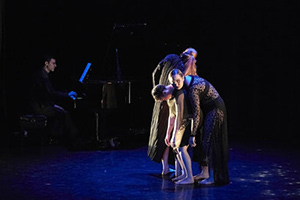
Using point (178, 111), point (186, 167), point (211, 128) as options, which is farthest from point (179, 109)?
point (186, 167)

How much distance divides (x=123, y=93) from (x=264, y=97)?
2.59 meters

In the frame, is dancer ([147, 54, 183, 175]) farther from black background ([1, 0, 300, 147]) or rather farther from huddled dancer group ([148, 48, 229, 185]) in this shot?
black background ([1, 0, 300, 147])

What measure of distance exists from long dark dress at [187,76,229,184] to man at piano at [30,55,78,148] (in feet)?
10.8

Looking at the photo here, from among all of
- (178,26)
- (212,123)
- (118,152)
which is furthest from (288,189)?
(178,26)

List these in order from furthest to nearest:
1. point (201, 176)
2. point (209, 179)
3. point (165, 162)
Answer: point (165, 162) → point (201, 176) → point (209, 179)

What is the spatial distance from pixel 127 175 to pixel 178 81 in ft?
4.82

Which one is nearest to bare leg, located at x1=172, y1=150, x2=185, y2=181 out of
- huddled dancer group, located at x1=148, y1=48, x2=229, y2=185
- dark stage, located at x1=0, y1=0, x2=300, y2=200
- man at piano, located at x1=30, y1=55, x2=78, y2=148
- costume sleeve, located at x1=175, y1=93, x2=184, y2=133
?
huddled dancer group, located at x1=148, y1=48, x2=229, y2=185

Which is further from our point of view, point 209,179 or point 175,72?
point 209,179

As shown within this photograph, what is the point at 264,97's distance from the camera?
10.3m

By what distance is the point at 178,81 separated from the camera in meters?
6.46

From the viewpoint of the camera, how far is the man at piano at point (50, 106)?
944cm

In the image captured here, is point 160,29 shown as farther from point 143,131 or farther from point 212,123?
point 212,123

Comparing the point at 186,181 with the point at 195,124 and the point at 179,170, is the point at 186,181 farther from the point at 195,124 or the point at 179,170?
the point at 195,124

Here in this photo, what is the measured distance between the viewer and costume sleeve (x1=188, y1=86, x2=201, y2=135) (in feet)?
21.1
